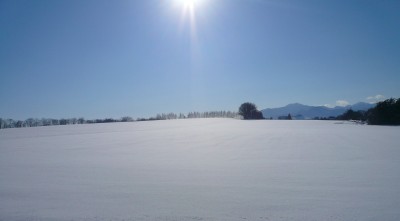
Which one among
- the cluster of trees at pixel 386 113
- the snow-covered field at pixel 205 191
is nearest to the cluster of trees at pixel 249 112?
the cluster of trees at pixel 386 113

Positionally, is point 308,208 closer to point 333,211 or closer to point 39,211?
point 333,211

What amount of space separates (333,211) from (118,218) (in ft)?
15.0

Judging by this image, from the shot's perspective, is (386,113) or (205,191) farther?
(386,113)

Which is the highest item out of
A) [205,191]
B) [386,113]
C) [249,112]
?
[249,112]

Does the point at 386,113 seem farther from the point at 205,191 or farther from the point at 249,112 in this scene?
the point at 205,191

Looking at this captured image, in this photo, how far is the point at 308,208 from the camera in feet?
19.4

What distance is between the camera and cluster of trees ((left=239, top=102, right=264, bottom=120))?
90.1 metres

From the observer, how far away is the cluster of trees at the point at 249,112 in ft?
295

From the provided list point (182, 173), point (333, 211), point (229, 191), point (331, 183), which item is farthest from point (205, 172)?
point (333, 211)

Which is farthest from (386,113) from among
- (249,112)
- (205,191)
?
(205,191)

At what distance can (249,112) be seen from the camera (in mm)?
90625

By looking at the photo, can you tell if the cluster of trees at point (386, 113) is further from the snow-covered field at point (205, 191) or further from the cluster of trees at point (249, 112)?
the cluster of trees at point (249, 112)

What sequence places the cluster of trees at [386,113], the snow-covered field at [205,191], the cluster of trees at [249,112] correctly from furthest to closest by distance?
the cluster of trees at [249,112] → the cluster of trees at [386,113] → the snow-covered field at [205,191]

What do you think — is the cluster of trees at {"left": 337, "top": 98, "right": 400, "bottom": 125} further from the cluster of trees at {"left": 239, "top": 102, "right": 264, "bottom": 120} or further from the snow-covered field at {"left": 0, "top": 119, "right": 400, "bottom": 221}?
the cluster of trees at {"left": 239, "top": 102, "right": 264, "bottom": 120}
